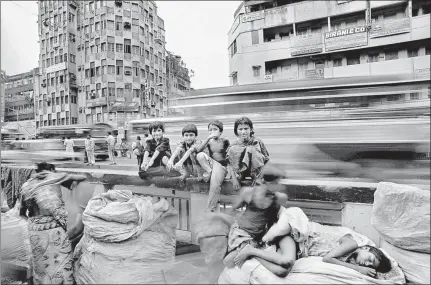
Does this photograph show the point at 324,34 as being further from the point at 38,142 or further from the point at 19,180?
the point at 19,180

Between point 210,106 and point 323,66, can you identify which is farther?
point 210,106

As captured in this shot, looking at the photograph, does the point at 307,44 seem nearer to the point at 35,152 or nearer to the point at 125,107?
the point at 125,107

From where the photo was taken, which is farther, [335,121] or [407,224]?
[335,121]

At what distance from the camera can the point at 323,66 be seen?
1.32 m

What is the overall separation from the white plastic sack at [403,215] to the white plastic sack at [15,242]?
2291 mm

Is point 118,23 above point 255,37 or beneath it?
above

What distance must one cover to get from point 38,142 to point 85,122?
18.6 inches

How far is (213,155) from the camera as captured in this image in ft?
5.25

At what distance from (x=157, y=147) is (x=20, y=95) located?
1226 millimetres

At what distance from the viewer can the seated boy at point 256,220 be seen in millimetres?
1339

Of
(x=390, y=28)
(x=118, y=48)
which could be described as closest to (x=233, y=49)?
(x=390, y=28)

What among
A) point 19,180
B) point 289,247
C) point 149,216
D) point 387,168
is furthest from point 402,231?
point 19,180

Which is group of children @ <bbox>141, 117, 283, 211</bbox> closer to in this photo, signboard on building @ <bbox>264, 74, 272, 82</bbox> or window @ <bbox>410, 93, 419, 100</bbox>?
signboard on building @ <bbox>264, 74, 272, 82</bbox>

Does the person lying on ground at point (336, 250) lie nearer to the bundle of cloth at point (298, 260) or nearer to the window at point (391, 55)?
the bundle of cloth at point (298, 260)
